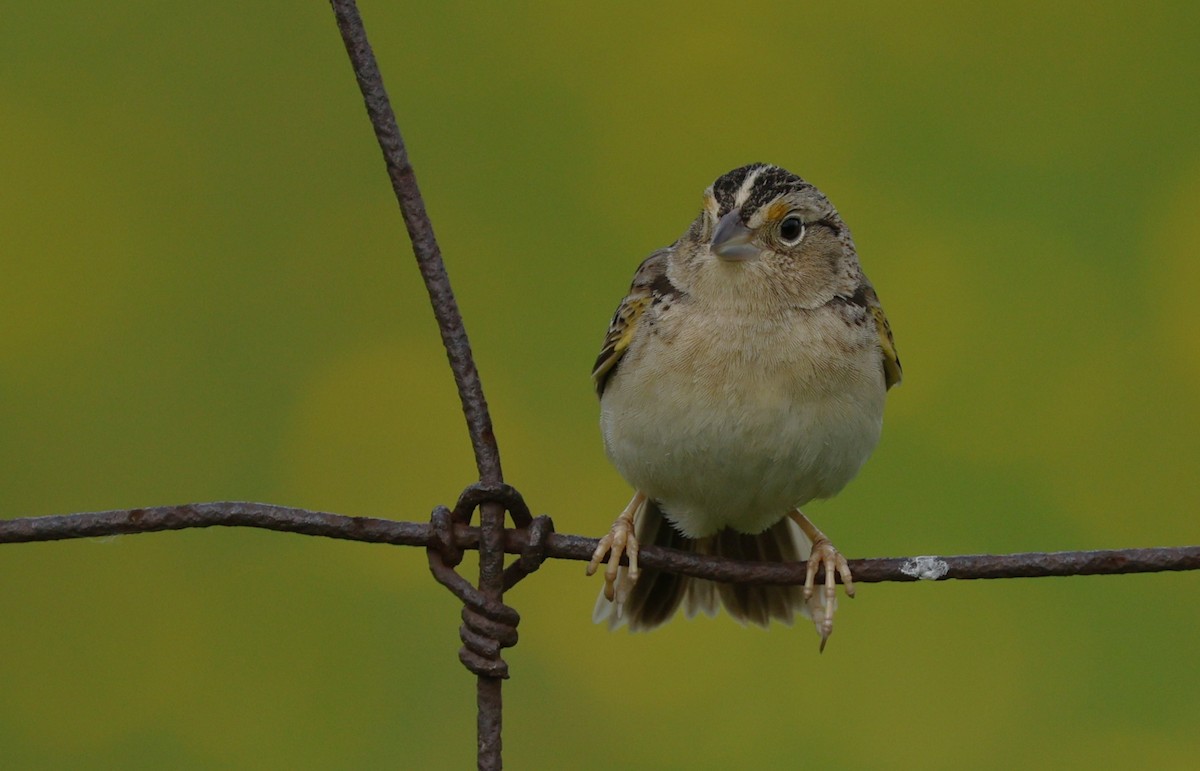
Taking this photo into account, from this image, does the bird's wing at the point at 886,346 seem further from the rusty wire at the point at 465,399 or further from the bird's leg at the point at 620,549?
the rusty wire at the point at 465,399

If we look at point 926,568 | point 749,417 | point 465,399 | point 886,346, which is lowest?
point 926,568

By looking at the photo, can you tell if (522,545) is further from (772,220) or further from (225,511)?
(772,220)

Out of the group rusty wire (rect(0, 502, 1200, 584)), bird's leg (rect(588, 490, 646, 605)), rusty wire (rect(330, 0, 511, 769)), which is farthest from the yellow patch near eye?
rusty wire (rect(330, 0, 511, 769))

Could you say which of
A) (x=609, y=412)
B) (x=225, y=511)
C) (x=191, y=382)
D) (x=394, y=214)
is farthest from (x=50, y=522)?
(x=394, y=214)

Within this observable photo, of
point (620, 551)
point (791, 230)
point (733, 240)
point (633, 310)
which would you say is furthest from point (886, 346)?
point (620, 551)

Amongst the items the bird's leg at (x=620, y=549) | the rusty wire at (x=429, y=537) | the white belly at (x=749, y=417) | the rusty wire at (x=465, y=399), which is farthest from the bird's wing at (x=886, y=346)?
the rusty wire at (x=465, y=399)

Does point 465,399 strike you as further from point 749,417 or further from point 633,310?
point 633,310

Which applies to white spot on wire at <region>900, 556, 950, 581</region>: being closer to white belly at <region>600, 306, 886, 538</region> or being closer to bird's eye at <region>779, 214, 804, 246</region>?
white belly at <region>600, 306, 886, 538</region>

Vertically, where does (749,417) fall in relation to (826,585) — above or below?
above
